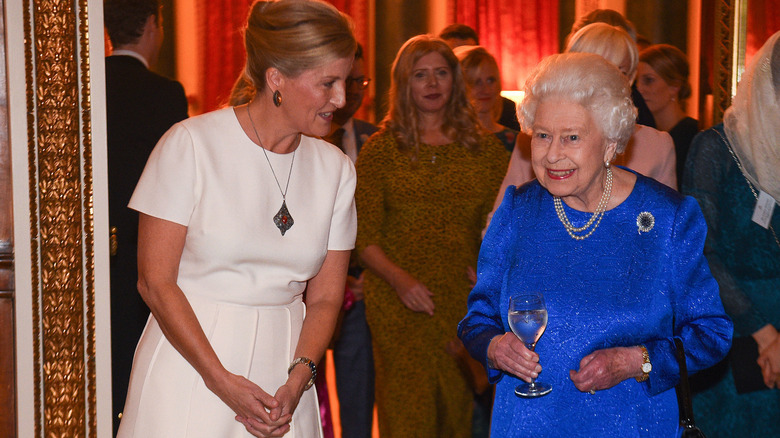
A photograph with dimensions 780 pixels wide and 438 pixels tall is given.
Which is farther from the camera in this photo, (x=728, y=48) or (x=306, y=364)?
(x=728, y=48)

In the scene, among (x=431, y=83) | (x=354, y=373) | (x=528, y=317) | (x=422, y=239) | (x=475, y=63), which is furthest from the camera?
(x=475, y=63)

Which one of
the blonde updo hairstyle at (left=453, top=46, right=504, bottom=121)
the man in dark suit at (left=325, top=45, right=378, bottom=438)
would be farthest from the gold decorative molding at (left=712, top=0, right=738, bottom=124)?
the man in dark suit at (left=325, top=45, right=378, bottom=438)

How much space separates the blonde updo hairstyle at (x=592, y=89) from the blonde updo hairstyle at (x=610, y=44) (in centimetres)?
114

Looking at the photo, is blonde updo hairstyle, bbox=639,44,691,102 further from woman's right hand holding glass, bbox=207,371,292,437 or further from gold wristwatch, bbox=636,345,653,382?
woman's right hand holding glass, bbox=207,371,292,437

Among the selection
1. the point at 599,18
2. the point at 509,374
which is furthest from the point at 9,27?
the point at 599,18

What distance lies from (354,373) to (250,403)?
2088 mm

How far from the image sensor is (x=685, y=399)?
6.82 ft

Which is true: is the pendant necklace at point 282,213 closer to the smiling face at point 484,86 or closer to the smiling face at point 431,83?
the smiling face at point 431,83

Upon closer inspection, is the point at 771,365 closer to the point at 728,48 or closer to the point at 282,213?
the point at 282,213

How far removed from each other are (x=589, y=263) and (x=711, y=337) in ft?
1.11

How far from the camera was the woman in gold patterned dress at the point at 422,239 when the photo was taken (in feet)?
12.1

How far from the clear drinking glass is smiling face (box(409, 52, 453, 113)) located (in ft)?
6.15

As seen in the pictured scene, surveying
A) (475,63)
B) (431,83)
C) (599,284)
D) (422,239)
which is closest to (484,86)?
(475,63)

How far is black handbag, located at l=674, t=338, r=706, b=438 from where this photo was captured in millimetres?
2037
